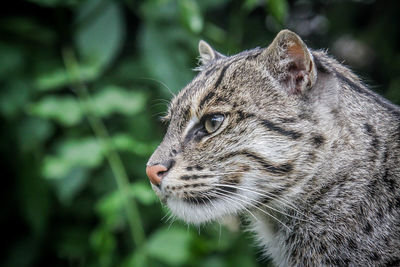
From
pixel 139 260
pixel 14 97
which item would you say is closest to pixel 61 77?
pixel 14 97

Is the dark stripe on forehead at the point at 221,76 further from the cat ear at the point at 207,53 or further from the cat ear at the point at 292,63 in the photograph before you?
the cat ear at the point at 207,53

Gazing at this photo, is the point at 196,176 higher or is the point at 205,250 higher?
the point at 196,176

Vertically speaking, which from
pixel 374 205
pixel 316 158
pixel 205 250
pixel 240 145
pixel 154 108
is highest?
pixel 154 108

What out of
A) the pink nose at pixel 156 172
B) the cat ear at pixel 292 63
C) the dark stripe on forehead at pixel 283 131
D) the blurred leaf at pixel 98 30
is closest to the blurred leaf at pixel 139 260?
the pink nose at pixel 156 172

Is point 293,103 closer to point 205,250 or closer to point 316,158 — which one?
point 316,158

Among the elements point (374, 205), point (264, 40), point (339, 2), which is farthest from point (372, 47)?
point (374, 205)

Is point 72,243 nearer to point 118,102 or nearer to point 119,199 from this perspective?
point 119,199

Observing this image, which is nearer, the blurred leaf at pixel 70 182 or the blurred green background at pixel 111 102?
the blurred green background at pixel 111 102
